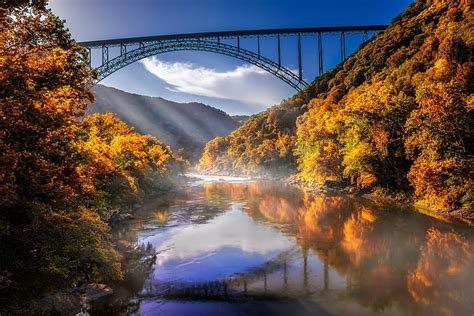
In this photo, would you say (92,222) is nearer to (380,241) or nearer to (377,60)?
(380,241)

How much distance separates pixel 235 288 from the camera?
1900 centimetres

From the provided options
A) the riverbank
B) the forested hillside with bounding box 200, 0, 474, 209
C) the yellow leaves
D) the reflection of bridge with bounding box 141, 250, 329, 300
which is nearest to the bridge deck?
the forested hillside with bounding box 200, 0, 474, 209

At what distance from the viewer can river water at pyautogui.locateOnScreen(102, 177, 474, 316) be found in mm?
16812

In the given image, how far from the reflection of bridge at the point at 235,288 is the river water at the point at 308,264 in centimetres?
5

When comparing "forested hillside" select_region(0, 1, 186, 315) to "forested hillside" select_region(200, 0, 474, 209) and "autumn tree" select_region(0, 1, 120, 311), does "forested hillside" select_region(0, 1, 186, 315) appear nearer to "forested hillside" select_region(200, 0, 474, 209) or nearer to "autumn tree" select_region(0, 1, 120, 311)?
"autumn tree" select_region(0, 1, 120, 311)

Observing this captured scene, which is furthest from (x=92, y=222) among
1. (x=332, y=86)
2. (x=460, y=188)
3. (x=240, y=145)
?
(x=240, y=145)

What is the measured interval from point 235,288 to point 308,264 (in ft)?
17.8

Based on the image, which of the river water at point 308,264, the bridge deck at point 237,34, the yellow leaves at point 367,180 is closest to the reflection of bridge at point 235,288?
the river water at point 308,264

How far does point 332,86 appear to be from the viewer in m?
96.5

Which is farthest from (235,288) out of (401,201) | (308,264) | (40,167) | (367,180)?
(367,180)

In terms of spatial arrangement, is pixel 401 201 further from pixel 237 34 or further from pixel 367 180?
pixel 237 34

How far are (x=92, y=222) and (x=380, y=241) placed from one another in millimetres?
19768

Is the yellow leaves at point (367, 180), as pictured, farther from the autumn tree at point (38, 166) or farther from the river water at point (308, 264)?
the autumn tree at point (38, 166)

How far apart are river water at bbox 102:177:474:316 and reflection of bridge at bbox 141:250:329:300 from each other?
5cm
